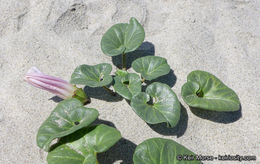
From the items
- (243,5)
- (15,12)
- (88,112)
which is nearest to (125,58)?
(88,112)

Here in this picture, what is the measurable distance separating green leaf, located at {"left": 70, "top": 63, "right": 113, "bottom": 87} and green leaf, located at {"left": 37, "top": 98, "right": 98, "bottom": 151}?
0.61 ft

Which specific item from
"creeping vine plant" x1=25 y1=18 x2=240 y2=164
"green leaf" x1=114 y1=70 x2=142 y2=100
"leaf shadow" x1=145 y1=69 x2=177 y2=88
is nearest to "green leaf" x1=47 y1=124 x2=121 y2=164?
"creeping vine plant" x1=25 y1=18 x2=240 y2=164

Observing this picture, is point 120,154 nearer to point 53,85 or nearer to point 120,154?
point 120,154

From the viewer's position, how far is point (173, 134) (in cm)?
179

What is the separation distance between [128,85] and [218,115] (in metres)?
0.67

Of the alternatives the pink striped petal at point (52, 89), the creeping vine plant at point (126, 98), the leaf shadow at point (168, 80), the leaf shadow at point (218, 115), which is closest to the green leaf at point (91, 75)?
the creeping vine plant at point (126, 98)

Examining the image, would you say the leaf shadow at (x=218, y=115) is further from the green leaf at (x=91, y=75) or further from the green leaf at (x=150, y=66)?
the green leaf at (x=91, y=75)

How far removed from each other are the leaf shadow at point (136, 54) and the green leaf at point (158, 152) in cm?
82

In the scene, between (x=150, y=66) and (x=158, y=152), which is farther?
(x=150, y=66)

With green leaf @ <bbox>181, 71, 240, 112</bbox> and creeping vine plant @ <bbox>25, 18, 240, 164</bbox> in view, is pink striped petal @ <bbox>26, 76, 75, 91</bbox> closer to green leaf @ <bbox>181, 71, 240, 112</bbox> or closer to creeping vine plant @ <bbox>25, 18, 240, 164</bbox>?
creeping vine plant @ <bbox>25, 18, 240, 164</bbox>

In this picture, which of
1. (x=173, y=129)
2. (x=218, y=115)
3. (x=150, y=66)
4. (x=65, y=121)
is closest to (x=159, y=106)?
(x=173, y=129)

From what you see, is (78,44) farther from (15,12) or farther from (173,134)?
(173,134)

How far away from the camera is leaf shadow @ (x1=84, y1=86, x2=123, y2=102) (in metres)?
1.98

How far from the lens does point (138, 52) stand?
88.4 inches
